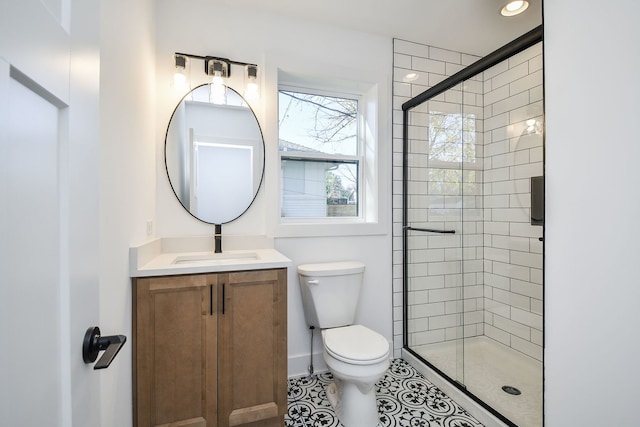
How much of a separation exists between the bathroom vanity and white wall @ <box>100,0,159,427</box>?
0.08 m

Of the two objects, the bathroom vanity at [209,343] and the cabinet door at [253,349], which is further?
the cabinet door at [253,349]

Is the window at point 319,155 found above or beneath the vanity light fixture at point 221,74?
beneath

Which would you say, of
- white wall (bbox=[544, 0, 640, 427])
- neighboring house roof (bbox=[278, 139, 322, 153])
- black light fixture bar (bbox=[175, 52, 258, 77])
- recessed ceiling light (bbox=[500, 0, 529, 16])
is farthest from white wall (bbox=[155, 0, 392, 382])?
white wall (bbox=[544, 0, 640, 427])

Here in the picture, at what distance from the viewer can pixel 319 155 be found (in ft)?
7.29

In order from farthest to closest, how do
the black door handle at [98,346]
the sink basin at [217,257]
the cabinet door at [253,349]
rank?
the sink basin at [217,257], the cabinet door at [253,349], the black door handle at [98,346]

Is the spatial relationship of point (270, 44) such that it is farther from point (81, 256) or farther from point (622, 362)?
point (622, 362)

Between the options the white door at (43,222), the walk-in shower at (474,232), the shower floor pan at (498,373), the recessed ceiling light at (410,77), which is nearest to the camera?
the white door at (43,222)

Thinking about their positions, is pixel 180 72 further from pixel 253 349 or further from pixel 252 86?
pixel 253 349

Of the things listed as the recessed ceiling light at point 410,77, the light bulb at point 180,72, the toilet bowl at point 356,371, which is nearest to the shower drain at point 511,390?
Answer: the toilet bowl at point 356,371

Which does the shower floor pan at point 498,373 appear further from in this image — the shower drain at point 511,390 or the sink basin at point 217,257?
the sink basin at point 217,257

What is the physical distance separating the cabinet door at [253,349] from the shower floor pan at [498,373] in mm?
1190

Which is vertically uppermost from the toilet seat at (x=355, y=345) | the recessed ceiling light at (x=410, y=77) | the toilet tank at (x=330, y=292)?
the recessed ceiling light at (x=410, y=77)

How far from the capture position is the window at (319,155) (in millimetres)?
2176

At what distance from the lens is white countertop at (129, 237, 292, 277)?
133cm
